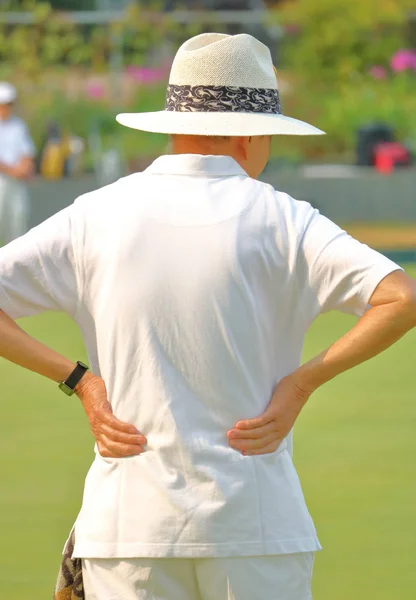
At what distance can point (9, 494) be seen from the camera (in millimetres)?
5738

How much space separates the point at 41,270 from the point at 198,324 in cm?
31

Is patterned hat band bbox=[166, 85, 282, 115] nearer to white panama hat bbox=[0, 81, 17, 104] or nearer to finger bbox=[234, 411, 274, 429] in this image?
finger bbox=[234, 411, 274, 429]

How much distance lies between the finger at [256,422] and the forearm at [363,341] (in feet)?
0.27

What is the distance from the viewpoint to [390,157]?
1784 centimetres

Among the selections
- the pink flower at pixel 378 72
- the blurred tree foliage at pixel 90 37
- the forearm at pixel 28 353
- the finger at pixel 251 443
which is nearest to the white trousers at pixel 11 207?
the blurred tree foliage at pixel 90 37

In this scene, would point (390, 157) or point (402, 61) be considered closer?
point (390, 157)

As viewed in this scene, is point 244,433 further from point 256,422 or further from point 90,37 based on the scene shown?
point 90,37

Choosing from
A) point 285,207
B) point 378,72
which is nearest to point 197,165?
point 285,207

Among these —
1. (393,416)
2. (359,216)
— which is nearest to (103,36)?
(359,216)

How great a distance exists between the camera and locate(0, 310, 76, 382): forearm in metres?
2.60

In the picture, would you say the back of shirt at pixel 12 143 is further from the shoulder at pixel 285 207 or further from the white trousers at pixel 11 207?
the shoulder at pixel 285 207

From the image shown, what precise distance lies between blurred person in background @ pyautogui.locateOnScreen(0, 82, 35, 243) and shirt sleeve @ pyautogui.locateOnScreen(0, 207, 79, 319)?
11067mm

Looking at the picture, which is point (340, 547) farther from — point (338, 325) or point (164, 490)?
point (338, 325)

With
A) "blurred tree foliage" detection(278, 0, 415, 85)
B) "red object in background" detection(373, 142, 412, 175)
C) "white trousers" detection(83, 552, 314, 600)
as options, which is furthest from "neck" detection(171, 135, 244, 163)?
"blurred tree foliage" detection(278, 0, 415, 85)
